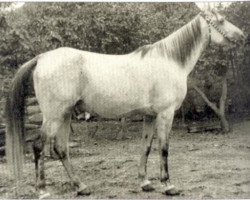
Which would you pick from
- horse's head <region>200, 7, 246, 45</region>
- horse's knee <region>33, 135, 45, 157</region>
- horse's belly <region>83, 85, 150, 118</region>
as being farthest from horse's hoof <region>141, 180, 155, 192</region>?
horse's head <region>200, 7, 246, 45</region>

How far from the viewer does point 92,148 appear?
7.33m

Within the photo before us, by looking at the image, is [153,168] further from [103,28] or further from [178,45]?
[103,28]

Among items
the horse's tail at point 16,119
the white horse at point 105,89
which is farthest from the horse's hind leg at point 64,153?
the horse's tail at point 16,119

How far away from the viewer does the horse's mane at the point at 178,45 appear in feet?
14.6

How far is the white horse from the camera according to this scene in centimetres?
411

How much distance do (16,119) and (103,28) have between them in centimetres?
325

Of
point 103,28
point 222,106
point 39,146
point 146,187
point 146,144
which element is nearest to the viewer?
point 39,146

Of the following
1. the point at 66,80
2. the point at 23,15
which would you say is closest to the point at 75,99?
the point at 66,80

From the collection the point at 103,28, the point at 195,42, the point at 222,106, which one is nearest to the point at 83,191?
the point at 195,42

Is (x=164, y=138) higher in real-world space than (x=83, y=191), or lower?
higher

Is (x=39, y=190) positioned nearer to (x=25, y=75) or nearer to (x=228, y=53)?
(x=25, y=75)

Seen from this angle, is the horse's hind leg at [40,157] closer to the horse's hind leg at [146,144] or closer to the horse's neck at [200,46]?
the horse's hind leg at [146,144]

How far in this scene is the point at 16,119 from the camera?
4180mm

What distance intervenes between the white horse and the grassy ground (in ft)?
0.90
